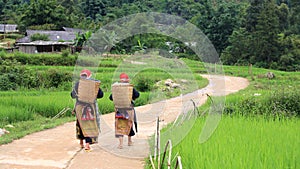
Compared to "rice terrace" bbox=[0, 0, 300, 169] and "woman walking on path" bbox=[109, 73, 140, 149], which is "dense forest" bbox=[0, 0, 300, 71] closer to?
"rice terrace" bbox=[0, 0, 300, 169]

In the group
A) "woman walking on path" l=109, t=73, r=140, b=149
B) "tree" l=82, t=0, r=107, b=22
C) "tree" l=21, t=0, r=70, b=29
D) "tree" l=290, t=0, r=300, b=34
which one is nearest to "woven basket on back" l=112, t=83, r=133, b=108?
"woman walking on path" l=109, t=73, r=140, b=149

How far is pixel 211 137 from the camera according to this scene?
555 centimetres

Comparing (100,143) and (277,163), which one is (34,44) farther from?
(277,163)

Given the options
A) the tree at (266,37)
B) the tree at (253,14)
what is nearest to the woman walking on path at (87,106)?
the tree at (266,37)

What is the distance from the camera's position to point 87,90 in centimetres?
586

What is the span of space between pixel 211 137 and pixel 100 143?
185 centimetres

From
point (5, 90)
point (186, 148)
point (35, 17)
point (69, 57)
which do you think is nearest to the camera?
point (186, 148)

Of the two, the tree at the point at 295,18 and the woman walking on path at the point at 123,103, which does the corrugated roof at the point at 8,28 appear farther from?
the woman walking on path at the point at 123,103

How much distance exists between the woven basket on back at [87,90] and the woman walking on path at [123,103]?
10.8 inches

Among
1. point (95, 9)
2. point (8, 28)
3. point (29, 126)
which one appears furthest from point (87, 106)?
point (95, 9)

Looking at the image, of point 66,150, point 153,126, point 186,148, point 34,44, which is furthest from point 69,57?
point 186,148

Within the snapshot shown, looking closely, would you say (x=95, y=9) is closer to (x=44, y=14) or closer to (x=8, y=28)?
(x=44, y=14)

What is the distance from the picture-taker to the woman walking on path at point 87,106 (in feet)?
19.2

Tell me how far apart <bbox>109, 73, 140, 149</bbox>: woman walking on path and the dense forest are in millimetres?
12444
